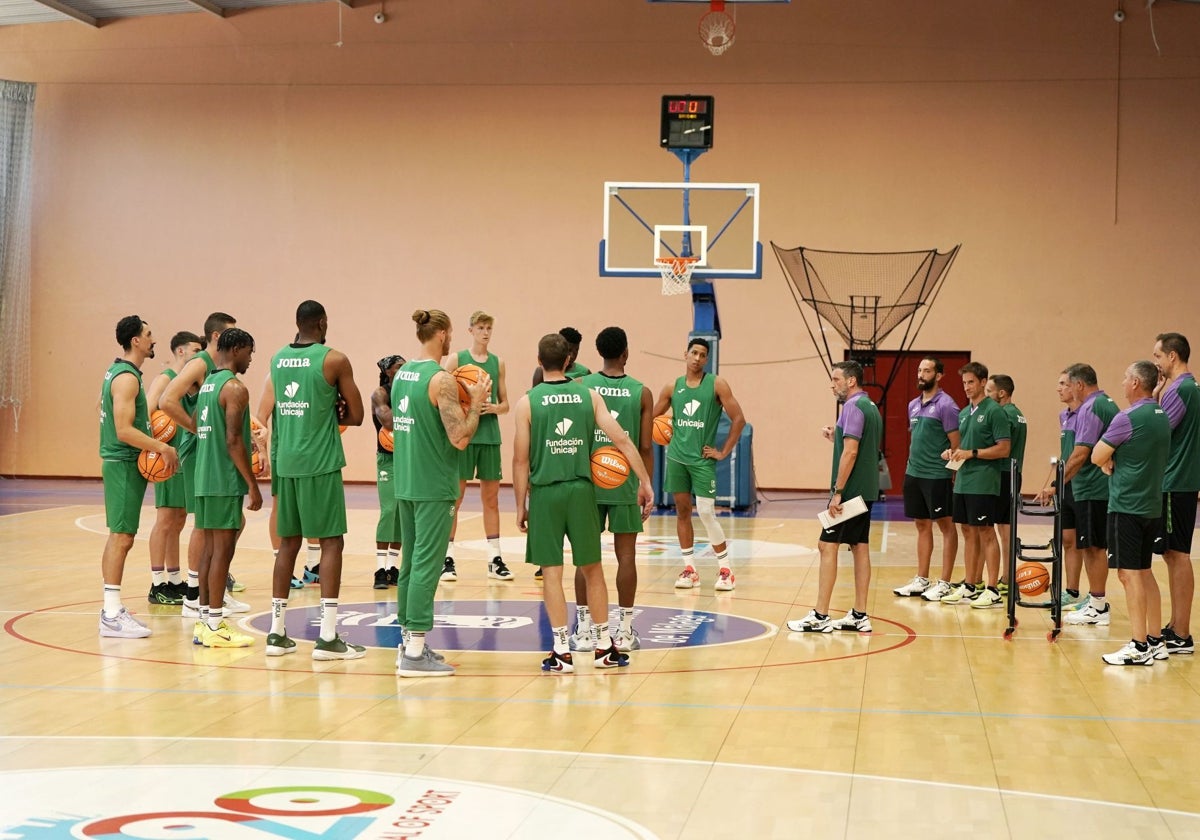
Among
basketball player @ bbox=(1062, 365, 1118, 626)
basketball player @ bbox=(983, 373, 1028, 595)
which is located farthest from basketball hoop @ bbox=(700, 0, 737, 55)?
basketball player @ bbox=(1062, 365, 1118, 626)

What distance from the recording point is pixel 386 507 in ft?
32.1

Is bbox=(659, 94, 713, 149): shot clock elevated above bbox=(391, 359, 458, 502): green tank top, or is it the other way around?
bbox=(659, 94, 713, 149): shot clock

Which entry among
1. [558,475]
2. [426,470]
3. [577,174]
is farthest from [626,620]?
[577,174]

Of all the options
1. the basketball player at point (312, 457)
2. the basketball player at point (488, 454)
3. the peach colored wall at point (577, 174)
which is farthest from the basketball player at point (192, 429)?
the peach colored wall at point (577, 174)

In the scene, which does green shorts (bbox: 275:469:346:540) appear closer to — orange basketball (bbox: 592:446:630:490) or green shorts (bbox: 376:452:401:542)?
orange basketball (bbox: 592:446:630:490)

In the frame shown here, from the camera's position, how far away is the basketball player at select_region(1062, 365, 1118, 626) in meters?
8.03

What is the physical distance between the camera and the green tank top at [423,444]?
22.4ft

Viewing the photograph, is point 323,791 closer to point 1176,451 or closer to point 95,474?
point 1176,451

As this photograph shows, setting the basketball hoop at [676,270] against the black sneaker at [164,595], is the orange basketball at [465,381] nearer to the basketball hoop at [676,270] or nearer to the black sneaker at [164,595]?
the black sneaker at [164,595]

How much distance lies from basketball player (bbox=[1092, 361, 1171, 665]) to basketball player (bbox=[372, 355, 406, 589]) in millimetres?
5018

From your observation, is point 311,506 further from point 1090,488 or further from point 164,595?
point 1090,488

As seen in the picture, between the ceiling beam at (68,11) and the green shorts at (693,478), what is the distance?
1549 centimetres

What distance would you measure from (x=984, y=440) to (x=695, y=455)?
2175 mm

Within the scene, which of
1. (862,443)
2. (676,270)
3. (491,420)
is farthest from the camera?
(676,270)
